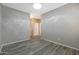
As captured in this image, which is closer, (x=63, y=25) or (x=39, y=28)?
(x=63, y=25)

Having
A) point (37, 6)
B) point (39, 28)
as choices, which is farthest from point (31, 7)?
point (39, 28)

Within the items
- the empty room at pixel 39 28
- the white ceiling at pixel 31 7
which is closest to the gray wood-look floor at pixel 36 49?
the empty room at pixel 39 28

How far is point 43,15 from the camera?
5.36 ft

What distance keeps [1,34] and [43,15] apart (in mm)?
757

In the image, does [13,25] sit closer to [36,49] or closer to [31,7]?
[31,7]

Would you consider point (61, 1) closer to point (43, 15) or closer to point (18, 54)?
point (43, 15)

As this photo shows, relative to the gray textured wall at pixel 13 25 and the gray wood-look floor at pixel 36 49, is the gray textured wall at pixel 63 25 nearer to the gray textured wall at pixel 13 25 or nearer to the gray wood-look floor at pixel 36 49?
the gray wood-look floor at pixel 36 49

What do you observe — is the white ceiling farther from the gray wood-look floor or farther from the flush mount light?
the gray wood-look floor

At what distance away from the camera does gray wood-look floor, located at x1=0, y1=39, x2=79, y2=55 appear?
151 cm

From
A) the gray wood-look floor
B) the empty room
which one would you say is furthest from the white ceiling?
the gray wood-look floor

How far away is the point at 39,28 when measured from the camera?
1.66m

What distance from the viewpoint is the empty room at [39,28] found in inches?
59.2

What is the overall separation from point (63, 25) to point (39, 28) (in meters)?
0.41
